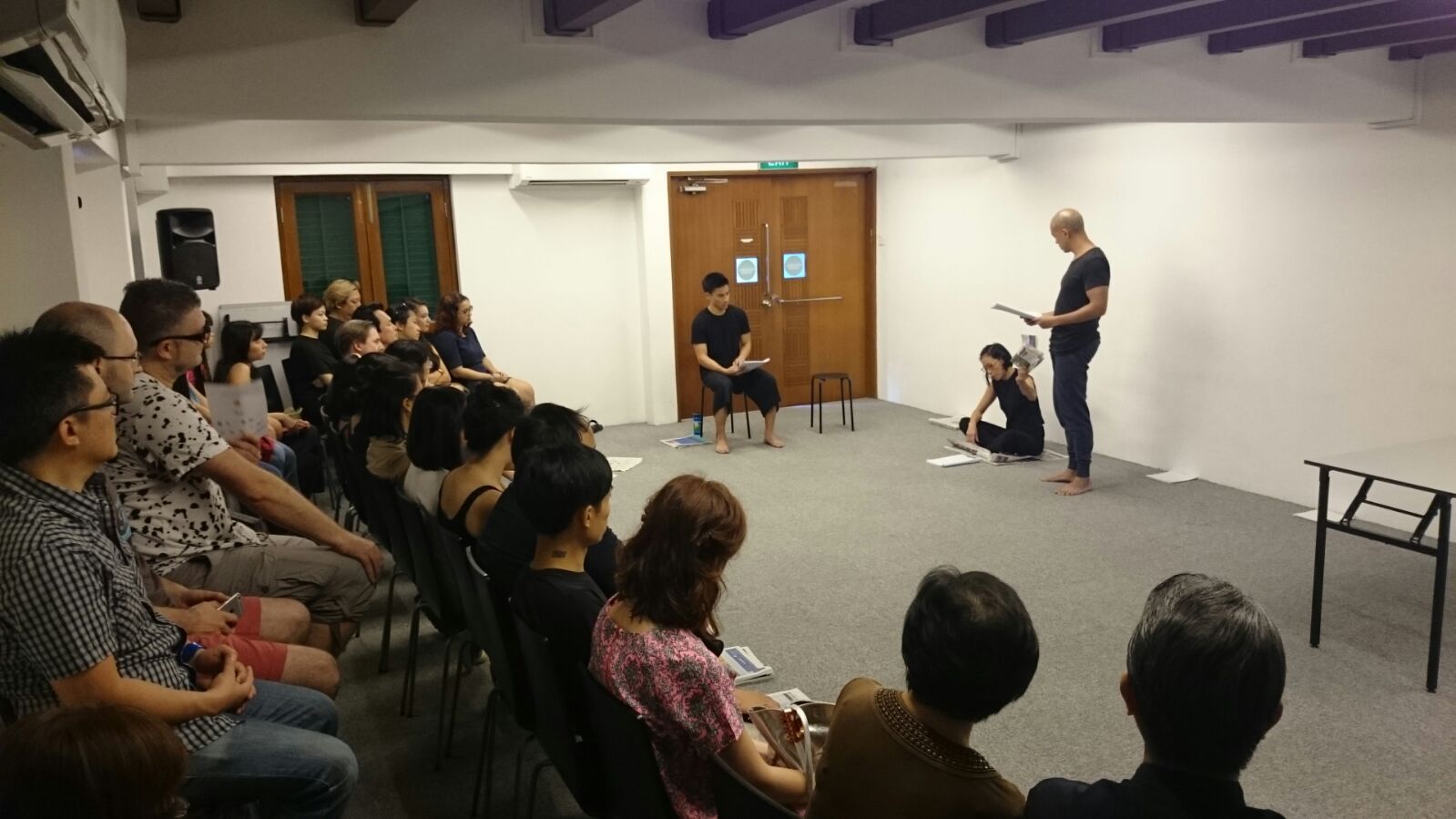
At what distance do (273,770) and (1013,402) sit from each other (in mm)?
5441

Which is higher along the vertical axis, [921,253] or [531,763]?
[921,253]

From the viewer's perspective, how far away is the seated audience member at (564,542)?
6.61 feet

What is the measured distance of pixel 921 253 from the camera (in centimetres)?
833

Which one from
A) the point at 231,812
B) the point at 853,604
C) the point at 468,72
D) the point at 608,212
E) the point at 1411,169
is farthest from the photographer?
the point at 608,212

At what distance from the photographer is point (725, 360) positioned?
7648 millimetres

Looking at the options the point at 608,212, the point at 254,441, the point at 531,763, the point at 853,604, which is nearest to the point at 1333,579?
the point at 853,604

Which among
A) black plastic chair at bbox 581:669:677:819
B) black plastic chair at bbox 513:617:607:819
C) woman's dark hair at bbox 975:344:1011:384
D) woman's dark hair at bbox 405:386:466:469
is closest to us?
black plastic chair at bbox 581:669:677:819

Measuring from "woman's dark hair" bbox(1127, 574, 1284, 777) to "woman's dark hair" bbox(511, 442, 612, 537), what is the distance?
114 cm

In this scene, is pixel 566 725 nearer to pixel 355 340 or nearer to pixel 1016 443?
pixel 355 340

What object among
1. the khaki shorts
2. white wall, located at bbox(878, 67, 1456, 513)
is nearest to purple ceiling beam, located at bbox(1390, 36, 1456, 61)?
white wall, located at bbox(878, 67, 1456, 513)

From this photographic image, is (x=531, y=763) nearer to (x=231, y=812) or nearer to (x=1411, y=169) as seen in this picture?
(x=231, y=812)

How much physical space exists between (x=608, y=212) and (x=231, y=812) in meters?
6.79

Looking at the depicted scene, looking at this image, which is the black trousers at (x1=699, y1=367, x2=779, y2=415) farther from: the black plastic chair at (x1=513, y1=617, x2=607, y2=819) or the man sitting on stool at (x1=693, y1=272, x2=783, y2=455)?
the black plastic chair at (x1=513, y1=617, x2=607, y2=819)

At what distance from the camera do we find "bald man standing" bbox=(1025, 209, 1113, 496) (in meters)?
5.67
